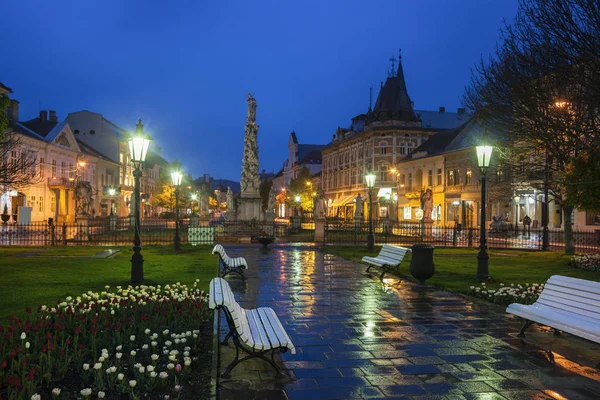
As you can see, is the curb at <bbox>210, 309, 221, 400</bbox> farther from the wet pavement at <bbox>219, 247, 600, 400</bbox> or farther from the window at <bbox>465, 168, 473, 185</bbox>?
the window at <bbox>465, 168, 473, 185</bbox>

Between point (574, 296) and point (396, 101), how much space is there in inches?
2352

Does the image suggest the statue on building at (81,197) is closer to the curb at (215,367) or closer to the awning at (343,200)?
the curb at (215,367)

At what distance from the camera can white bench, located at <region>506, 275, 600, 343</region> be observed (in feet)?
21.7

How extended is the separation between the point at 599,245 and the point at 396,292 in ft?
69.5

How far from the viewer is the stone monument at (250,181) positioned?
35.6 m

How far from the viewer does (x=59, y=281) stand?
12695mm

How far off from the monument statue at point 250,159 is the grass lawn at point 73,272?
1411 centimetres

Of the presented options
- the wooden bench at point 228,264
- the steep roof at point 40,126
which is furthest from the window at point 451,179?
the wooden bench at point 228,264

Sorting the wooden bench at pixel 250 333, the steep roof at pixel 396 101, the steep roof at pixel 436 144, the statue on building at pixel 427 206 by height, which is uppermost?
the steep roof at pixel 396 101

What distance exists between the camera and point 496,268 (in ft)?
56.9

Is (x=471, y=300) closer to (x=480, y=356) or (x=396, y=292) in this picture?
(x=396, y=292)

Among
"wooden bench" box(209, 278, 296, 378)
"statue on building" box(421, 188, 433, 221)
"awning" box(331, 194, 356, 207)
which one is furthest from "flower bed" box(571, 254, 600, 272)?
"awning" box(331, 194, 356, 207)

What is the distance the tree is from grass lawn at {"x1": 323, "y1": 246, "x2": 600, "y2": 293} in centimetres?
264

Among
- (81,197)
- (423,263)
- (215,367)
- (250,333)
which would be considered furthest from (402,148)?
(215,367)
